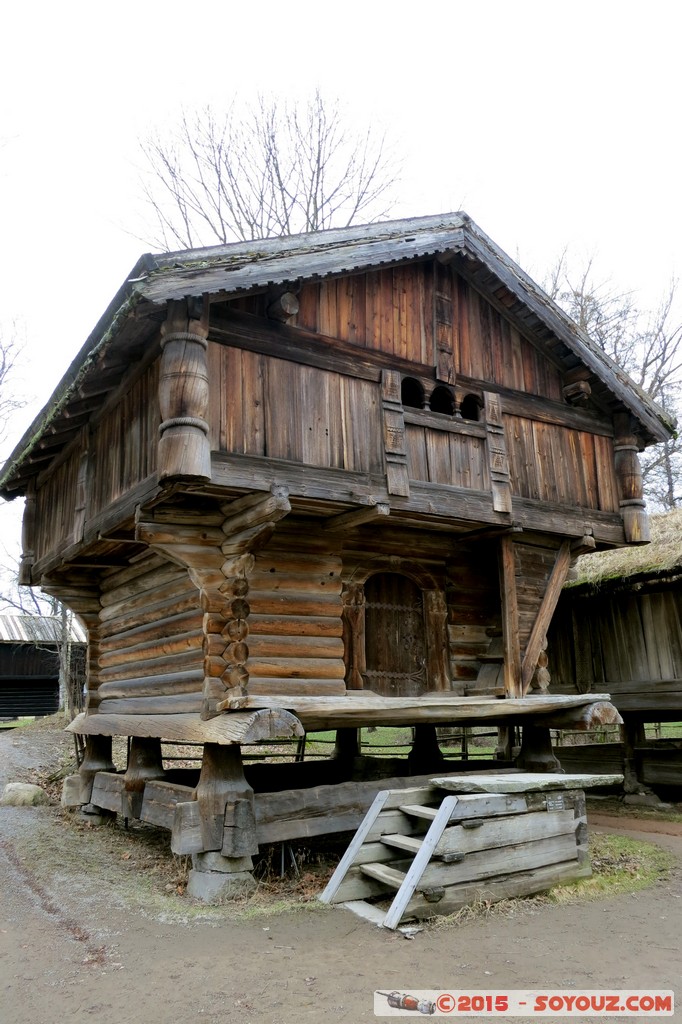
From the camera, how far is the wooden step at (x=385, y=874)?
689cm

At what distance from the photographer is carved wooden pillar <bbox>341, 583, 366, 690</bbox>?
9453mm

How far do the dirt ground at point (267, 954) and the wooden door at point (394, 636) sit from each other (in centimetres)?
320

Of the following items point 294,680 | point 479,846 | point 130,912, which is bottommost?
point 130,912

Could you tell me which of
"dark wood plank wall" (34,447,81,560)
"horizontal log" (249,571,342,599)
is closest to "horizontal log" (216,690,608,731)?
"horizontal log" (249,571,342,599)

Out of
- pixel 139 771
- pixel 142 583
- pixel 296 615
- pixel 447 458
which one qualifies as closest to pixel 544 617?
pixel 447 458

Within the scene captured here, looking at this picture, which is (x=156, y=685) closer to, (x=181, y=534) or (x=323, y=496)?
(x=181, y=534)

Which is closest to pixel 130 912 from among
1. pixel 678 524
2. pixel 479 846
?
pixel 479 846

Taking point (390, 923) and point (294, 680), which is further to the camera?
point (294, 680)

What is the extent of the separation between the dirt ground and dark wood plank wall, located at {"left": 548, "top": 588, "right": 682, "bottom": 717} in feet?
18.9

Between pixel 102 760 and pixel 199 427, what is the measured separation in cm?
757

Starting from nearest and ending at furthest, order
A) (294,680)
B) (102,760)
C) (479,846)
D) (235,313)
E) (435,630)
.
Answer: (479,846)
(235,313)
(294,680)
(435,630)
(102,760)

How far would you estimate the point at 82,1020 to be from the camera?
4.97m

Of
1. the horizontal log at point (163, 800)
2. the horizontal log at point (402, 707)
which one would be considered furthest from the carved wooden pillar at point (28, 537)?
the horizontal log at point (402, 707)

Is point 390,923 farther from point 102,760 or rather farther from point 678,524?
point 678,524
